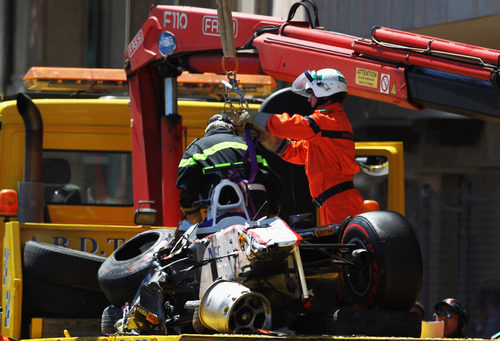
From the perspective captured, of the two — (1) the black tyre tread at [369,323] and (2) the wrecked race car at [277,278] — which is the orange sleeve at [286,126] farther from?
(1) the black tyre tread at [369,323]

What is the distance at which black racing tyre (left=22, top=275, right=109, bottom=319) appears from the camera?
27.1ft

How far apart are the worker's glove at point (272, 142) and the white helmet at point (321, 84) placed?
1.26 feet

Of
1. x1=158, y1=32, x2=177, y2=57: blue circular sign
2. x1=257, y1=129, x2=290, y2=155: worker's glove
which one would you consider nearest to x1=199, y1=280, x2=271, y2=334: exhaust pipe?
x1=257, y1=129, x2=290, y2=155: worker's glove

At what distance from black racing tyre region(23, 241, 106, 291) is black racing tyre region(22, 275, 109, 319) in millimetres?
53

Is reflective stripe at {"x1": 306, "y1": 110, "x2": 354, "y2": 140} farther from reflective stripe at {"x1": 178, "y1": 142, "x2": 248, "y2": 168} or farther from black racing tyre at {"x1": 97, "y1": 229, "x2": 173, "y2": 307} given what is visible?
black racing tyre at {"x1": 97, "y1": 229, "x2": 173, "y2": 307}

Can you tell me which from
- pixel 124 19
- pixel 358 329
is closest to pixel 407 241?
pixel 358 329

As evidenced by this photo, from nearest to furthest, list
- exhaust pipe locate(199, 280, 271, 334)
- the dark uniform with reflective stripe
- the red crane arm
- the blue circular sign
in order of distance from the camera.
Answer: exhaust pipe locate(199, 280, 271, 334) < the dark uniform with reflective stripe < the red crane arm < the blue circular sign

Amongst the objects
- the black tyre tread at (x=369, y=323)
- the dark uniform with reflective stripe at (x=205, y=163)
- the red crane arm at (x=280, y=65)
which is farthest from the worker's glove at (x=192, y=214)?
the black tyre tread at (x=369, y=323)

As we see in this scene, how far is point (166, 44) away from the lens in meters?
10.4

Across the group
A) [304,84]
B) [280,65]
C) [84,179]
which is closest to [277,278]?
[304,84]

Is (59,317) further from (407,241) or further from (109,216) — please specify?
(407,241)

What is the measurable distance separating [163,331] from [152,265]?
2.02 feet

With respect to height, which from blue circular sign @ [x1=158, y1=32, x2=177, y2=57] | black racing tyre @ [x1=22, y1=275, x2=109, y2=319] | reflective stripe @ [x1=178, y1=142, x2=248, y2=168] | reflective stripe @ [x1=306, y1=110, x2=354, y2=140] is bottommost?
black racing tyre @ [x1=22, y1=275, x2=109, y2=319]

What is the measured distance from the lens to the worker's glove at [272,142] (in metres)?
7.26
